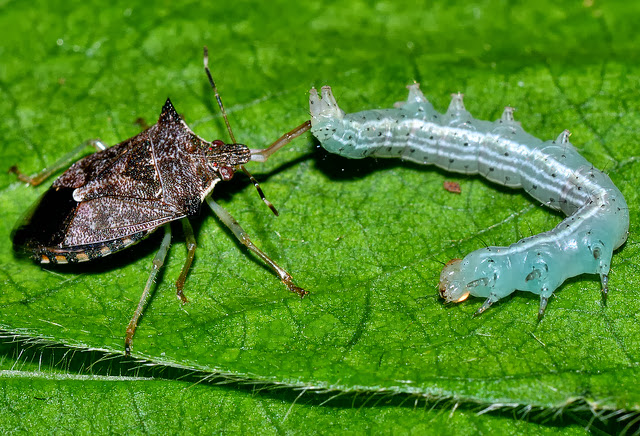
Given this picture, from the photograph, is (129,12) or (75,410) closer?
(75,410)

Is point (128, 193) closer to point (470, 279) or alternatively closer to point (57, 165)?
point (57, 165)

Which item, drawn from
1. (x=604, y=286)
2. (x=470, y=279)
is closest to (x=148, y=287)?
(x=470, y=279)

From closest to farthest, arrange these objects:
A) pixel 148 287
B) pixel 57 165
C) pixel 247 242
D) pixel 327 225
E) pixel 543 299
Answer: pixel 543 299, pixel 148 287, pixel 247 242, pixel 327 225, pixel 57 165

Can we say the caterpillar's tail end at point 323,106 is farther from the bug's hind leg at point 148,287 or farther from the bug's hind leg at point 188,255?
the bug's hind leg at point 148,287

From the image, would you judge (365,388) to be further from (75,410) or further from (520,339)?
(75,410)

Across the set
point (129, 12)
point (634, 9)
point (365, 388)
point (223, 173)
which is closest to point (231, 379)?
point (365, 388)

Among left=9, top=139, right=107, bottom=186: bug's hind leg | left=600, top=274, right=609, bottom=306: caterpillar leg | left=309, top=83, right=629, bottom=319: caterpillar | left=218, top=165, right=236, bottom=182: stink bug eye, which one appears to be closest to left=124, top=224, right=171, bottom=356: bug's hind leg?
left=218, top=165, right=236, bottom=182: stink bug eye

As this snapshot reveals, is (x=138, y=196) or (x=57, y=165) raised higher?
(x=57, y=165)

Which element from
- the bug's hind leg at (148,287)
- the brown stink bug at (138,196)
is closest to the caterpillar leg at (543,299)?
the brown stink bug at (138,196)
